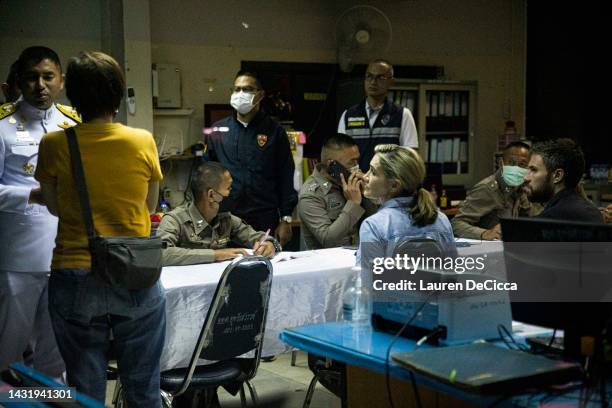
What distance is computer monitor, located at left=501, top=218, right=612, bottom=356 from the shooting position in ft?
6.10

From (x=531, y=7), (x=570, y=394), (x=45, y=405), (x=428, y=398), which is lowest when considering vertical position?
(x=428, y=398)

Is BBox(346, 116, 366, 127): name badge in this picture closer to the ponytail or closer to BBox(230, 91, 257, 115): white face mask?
BBox(230, 91, 257, 115): white face mask

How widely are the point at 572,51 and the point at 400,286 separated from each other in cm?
622

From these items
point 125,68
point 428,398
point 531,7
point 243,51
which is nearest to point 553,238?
point 428,398

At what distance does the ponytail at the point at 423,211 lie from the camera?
3.17 meters

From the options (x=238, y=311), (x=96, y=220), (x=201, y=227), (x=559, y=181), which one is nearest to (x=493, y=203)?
(x=559, y=181)

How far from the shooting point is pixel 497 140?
7965 millimetres

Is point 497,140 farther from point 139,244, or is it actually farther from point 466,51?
point 139,244

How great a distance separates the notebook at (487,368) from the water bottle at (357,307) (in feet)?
1.68

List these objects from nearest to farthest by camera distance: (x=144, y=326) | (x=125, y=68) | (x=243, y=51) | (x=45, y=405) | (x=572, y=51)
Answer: (x=45, y=405) < (x=144, y=326) < (x=125, y=68) < (x=243, y=51) < (x=572, y=51)

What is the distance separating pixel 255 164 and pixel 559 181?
1.79 m

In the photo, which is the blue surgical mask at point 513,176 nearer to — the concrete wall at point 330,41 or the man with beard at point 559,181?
the man with beard at point 559,181

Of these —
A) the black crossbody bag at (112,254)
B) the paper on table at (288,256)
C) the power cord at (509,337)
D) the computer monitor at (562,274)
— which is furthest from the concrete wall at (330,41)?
the computer monitor at (562,274)

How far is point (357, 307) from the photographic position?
8.16 feet
